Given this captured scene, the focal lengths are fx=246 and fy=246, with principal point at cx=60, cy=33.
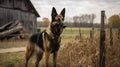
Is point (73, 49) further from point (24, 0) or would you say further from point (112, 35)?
point (24, 0)

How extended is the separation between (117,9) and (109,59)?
8.27 feet

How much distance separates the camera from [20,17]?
55.6 feet

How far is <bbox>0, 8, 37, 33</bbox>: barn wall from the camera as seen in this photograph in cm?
1541

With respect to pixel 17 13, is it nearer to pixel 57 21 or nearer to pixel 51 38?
pixel 51 38

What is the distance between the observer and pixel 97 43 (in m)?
6.41

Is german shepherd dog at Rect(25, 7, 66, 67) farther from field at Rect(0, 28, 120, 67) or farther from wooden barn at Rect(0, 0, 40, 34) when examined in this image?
wooden barn at Rect(0, 0, 40, 34)

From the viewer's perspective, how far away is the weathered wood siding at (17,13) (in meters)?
15.4

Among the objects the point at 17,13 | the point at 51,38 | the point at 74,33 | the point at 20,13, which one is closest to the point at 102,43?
the point at 51,38

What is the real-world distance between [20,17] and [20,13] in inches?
11.4

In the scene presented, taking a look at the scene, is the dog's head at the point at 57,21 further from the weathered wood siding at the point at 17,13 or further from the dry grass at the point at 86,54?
the weathered wood siding at the point at 17,13

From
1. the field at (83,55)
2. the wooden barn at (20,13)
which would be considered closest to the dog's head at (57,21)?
the field at (83,55)

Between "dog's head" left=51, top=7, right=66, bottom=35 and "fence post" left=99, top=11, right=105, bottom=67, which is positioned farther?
"fence post" left=99, top=11, right=105, bottom=67

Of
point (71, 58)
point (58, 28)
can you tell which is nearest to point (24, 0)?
point (71, 58)

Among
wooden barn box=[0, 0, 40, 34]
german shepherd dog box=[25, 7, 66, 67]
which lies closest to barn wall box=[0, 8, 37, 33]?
wooden barn box=[0, 0, 40, 34]
